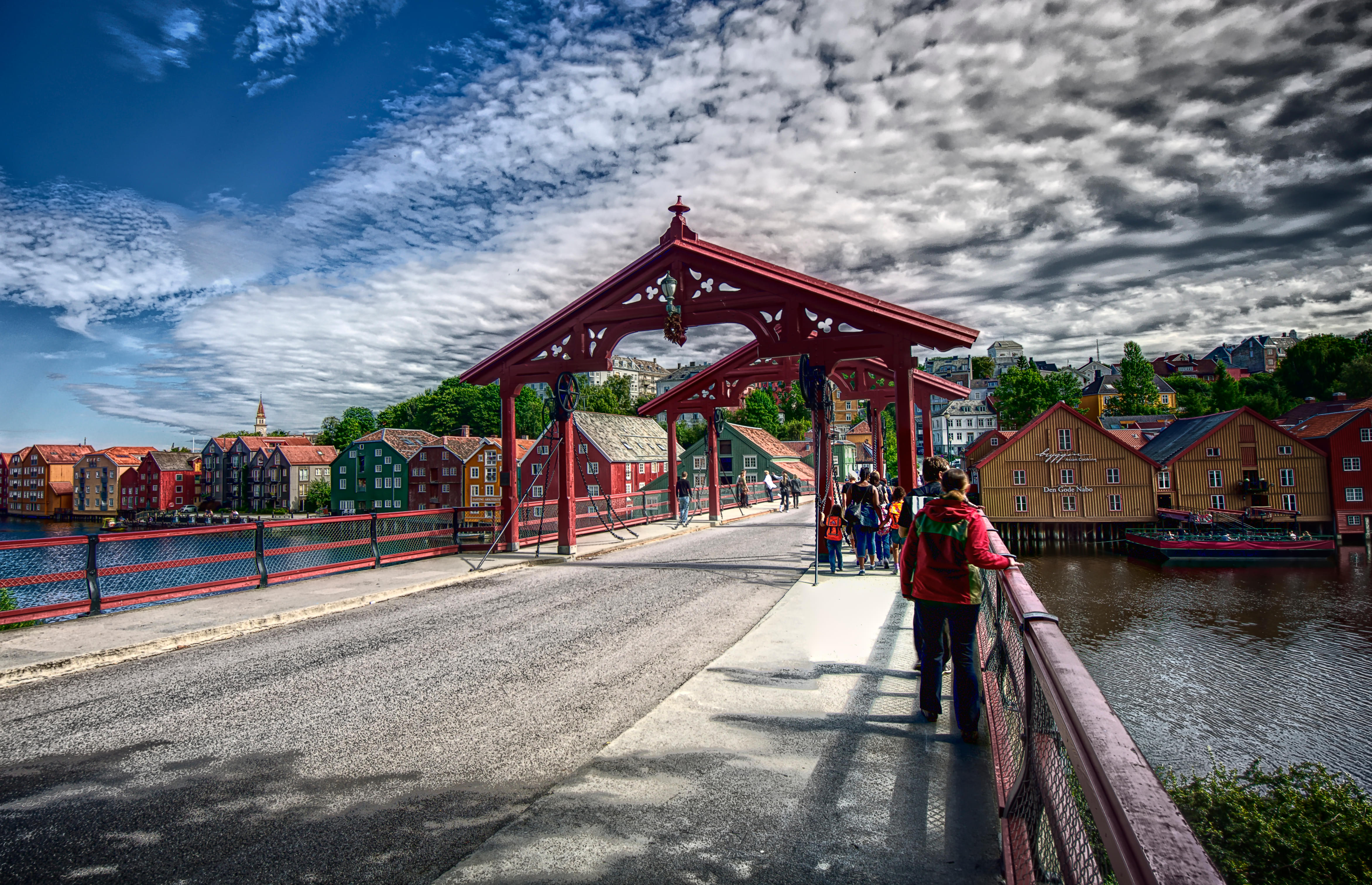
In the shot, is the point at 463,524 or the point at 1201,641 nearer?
the point at 463,524

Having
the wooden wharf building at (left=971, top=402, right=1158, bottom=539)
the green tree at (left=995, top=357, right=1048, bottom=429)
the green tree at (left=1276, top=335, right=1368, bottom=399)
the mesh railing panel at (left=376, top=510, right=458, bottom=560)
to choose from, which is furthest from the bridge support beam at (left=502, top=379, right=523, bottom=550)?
the green tree at (left=1276, top=335, right=1368, bottom=399)

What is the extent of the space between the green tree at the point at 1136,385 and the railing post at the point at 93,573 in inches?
4237

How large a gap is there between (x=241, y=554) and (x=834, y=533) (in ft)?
30.8

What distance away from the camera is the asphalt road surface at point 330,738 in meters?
3.53

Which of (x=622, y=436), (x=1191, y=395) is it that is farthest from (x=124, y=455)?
(x=1191, y=395)

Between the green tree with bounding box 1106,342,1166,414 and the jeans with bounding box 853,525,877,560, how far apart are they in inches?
3870

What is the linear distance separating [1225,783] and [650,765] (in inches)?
383

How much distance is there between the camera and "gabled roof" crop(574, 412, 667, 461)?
5172 cm

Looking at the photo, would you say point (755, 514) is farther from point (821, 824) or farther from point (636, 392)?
point (636, 392)

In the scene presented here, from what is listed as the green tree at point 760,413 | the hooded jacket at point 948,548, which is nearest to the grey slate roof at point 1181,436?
the green tree at point 760,413

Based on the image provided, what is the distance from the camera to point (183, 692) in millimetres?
6230

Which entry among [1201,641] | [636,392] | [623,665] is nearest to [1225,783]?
[623,665]

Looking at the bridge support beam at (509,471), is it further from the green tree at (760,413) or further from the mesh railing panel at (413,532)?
the green tree at (760,413)

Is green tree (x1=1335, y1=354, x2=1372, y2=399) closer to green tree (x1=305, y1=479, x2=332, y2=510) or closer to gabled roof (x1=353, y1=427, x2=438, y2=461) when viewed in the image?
gabled roof (x1=353, y1=427, x2=438, y2=461)
